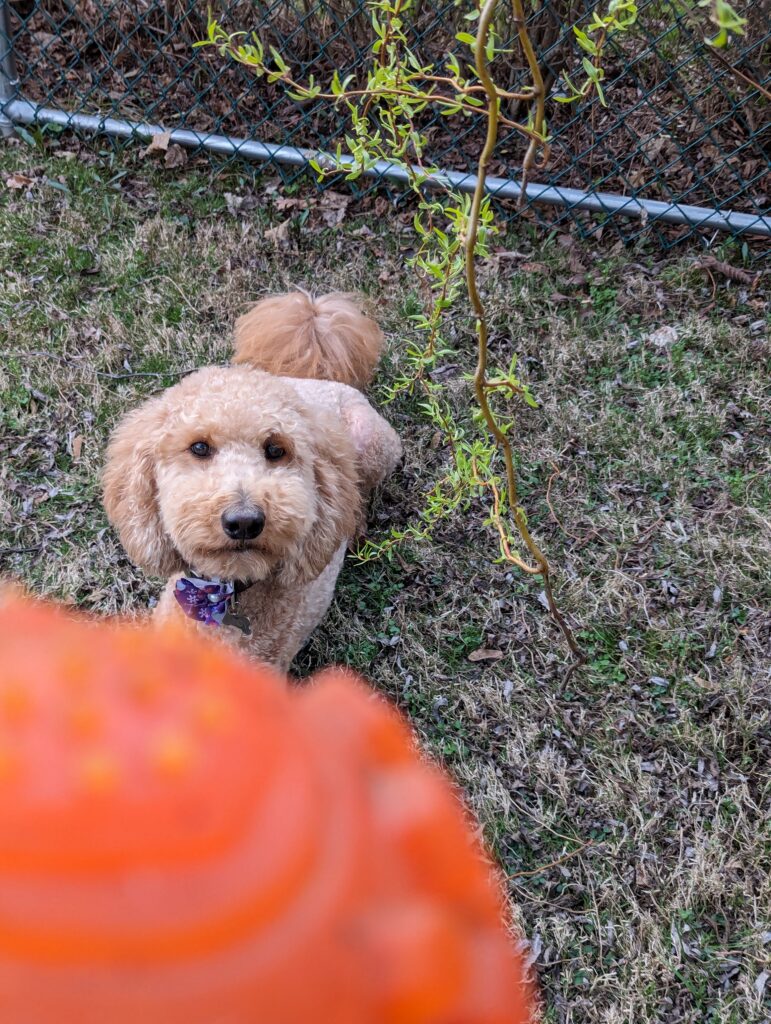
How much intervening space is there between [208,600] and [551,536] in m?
1.47

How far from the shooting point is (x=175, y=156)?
4.46 meters

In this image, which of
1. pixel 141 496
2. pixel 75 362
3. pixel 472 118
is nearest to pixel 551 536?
pixel 141 496

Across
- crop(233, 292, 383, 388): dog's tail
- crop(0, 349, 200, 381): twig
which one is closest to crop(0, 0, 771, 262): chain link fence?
crop(233, 292, 383, 388): dog's tail

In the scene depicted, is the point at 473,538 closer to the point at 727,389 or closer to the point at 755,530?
the point at 755,530

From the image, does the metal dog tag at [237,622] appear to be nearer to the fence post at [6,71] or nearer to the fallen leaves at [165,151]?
the fallen leaves at [165,151]

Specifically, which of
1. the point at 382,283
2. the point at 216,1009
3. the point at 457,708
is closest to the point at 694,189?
the point at 382,283

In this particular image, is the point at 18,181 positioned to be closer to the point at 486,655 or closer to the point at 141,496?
the point at 141,496

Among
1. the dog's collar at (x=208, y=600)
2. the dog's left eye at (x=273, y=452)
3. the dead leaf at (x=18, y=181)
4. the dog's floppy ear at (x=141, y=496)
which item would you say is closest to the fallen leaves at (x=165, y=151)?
the dead leaf at (x=18, y=181)

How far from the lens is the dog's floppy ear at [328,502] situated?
93.7 inches

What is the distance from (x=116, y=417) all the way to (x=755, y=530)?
103 inches

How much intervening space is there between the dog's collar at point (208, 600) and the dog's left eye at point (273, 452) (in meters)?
0.36

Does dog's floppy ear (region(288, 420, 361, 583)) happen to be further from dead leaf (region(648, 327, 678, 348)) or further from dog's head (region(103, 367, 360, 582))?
dead leaf (region(648, 327, 678, 348))

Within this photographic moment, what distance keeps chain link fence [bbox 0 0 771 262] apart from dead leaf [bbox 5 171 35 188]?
0.43m

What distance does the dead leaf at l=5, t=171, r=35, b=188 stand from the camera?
4266 mm
